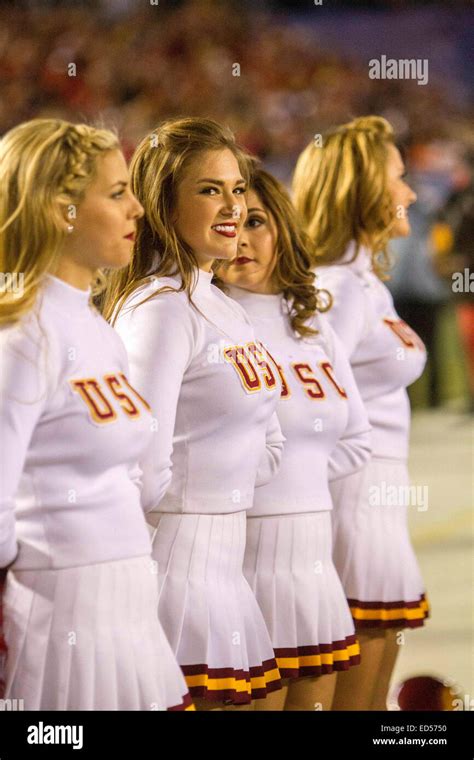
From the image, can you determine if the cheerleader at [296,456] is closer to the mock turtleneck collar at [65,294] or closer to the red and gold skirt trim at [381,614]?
the red and gold skirt trim at [381,614]

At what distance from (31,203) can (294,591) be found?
1.41 m

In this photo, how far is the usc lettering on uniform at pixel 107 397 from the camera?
2533 millimetres

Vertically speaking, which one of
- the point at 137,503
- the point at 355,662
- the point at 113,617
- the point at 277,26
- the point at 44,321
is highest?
the point at 277,26

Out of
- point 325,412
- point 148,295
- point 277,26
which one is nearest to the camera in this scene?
point 148,295

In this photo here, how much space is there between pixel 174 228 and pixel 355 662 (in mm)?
1246

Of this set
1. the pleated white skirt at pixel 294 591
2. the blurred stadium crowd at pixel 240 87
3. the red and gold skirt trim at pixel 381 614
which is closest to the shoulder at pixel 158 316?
the pleated white skirt at pixel 294 591

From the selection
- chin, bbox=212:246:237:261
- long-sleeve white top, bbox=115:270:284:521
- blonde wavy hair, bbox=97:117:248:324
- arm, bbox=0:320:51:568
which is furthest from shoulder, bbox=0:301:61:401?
chin, bbox=212:246:237:261

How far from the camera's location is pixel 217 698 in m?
3.08

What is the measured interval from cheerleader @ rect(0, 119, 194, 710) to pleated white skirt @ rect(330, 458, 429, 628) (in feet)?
5.12

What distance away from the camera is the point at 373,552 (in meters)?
4.17

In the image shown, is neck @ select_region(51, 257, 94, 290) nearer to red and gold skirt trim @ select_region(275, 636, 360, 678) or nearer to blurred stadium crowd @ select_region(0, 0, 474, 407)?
red and gold skirt trim @ select_region(275, 636, 360, 678)

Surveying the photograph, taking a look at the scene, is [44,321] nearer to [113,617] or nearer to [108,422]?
[108,422]

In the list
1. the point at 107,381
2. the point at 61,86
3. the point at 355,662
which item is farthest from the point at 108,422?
the point at 61,86

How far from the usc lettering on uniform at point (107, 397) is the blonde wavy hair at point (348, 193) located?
5.67 ft
